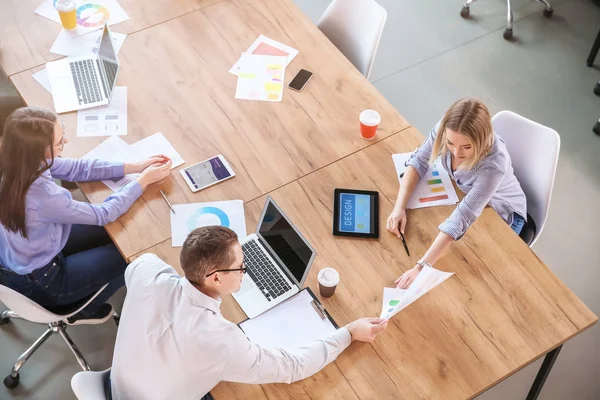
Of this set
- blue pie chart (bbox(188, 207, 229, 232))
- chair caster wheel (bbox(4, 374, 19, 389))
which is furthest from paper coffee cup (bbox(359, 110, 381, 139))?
chair caster wheel (bbox(4, 374, 19, 389))

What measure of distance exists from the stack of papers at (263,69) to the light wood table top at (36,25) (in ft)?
1.44

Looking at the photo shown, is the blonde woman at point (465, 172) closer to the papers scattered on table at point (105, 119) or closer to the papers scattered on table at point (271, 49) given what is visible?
the papers scattered on table at point (271, 49)

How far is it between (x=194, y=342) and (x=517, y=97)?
2964 millimetres

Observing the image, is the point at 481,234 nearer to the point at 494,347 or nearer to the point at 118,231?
the point at 494,347

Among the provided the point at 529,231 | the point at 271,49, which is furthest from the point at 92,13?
the point at 529,231

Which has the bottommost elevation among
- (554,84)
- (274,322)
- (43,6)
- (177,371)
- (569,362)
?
(569,362)

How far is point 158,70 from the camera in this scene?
317cm

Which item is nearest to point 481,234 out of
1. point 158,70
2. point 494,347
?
point 494,347

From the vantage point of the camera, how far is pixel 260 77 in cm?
314

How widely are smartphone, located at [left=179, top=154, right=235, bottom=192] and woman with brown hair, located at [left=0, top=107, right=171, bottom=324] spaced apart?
0.32 feet

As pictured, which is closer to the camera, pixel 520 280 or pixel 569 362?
pixel 520 280

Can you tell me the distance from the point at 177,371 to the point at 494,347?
1.09 m

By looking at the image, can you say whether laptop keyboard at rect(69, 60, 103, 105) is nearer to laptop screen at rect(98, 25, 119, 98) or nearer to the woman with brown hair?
laptop screen at rect(98, 25, 119, 98)

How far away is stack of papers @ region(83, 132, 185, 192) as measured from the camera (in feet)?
9.37
